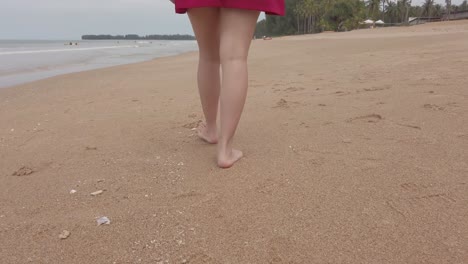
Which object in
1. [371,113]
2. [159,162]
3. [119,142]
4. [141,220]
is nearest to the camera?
[141,220]

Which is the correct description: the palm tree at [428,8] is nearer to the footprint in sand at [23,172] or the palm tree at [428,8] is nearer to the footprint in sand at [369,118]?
the footprint in sand at [369,118]

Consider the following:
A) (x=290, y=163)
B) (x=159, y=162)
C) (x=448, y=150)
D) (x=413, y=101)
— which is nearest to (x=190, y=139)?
(x=159, y=162)

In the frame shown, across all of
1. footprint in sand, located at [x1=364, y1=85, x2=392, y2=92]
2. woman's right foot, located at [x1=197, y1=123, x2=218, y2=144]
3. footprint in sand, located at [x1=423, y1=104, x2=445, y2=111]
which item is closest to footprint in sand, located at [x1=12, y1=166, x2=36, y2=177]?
woman's right foot, located at [x1=197, y1=123, x2=218, y2=144]

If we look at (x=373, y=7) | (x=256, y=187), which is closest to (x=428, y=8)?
(x=373, y=7)

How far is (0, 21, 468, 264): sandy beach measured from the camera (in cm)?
115

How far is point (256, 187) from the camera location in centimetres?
155

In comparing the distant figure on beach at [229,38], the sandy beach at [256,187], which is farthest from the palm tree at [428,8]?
the distant figure on beach at [229,38]

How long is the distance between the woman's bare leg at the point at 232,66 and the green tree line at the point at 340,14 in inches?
2342

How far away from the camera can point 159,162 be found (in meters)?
1.93

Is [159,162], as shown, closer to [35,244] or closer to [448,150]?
[35,244]

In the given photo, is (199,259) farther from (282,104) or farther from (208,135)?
(282,104)

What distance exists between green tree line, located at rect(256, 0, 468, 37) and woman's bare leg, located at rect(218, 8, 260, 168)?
59496mm

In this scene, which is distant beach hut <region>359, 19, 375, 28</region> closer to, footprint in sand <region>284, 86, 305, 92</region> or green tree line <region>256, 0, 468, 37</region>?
green tree line <region>256, 0, 468, 37</region>

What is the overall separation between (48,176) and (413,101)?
2.60 meters
